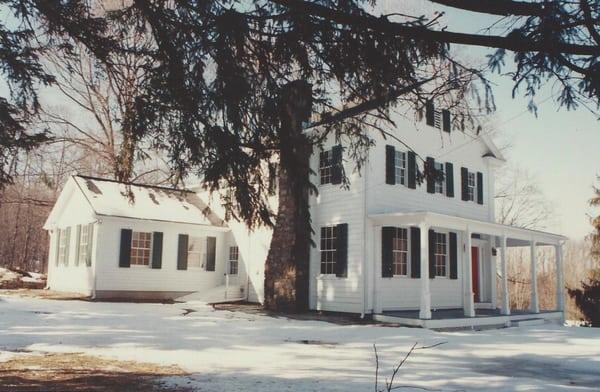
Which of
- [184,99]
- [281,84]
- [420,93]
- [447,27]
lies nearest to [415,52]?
[447,27]

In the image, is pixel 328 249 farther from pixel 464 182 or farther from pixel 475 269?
pixel 475 269

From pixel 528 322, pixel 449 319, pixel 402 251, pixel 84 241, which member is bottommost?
pixel 528 322

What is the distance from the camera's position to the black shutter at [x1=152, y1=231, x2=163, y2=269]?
19.2 metres

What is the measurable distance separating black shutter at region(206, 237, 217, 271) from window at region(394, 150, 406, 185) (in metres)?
8.35

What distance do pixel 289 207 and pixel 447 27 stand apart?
12012mm

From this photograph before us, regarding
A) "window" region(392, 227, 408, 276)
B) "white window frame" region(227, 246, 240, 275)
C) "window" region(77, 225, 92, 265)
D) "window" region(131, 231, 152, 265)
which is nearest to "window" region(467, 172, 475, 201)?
"window" region(392, 227, 408, 276)

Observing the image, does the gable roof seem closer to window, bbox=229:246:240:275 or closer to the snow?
the snow

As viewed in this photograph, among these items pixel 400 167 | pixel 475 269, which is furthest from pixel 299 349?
pixel 475 269

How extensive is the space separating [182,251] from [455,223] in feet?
34.7

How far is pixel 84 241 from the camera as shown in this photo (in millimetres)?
19562

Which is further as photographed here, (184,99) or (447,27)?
(184,99)

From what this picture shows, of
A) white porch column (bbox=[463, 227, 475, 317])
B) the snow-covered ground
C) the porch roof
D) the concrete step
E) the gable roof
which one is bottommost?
the concrete step

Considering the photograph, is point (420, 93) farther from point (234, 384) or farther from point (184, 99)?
point (234, 384)

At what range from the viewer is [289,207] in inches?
626
